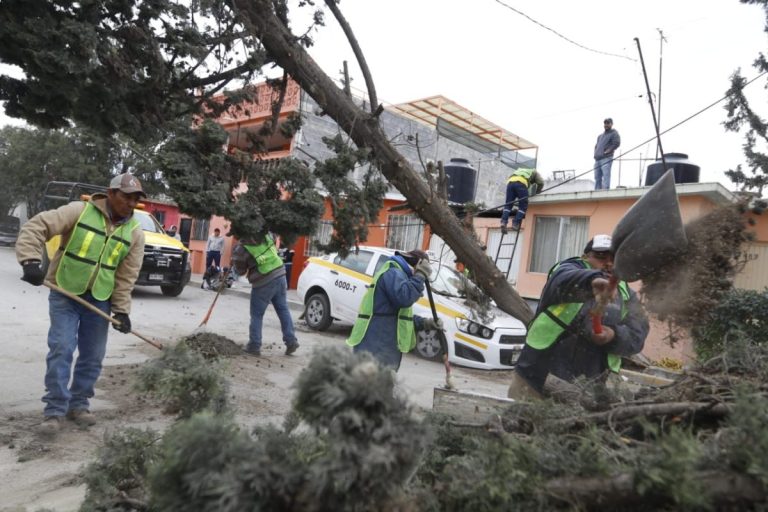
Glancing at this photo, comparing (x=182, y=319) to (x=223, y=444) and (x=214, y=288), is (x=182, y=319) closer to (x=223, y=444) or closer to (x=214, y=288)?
(x=214, y=288)

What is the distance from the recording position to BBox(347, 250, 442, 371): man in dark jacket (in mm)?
4668

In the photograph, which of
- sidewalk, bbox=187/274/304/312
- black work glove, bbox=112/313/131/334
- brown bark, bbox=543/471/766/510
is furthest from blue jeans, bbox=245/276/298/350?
sidewalk, bbox=187/274/304/312

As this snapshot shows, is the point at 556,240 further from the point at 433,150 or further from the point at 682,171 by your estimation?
the point at 433,150

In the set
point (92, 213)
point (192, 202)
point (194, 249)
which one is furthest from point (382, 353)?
point (194, 249)

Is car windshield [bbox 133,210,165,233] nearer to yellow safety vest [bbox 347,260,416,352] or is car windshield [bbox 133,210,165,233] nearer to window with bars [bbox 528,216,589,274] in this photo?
window with bars [bbox 528,216,589,274]

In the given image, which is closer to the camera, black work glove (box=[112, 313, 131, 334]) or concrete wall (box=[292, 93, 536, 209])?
black work glove (box=[112, 313, 131, 334])

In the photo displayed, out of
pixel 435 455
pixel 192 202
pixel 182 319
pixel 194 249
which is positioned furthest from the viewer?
→ pixel 194 249

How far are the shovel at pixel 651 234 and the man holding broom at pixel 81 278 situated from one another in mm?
3427

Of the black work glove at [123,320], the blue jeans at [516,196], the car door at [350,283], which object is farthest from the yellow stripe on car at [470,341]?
the black work glove at [123,320]

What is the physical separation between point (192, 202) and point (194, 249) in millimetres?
22001

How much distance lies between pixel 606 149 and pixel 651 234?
1069 cm

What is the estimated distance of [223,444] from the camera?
145cm

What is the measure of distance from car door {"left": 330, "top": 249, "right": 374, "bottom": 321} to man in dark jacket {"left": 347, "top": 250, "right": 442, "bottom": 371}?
4745 mm

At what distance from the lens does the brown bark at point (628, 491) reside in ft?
4.38
